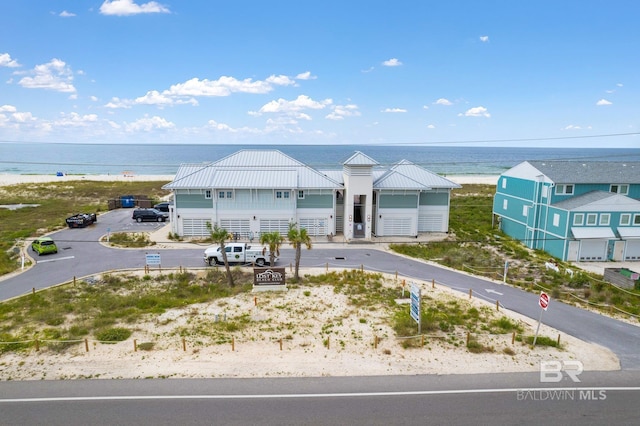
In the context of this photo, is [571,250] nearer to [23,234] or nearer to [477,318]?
[477,318]

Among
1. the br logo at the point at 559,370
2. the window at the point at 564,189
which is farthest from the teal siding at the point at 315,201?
the br logo at the point at 559,370

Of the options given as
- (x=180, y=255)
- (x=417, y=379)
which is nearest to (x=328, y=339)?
(x=417, y=379)

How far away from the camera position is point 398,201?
40.3m

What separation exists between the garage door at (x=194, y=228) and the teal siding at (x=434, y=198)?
22934mm

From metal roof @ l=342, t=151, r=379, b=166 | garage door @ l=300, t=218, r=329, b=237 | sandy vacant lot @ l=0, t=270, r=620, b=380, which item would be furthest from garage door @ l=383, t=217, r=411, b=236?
sandy vacant lot @ l=0, t=270, r=620, b=380

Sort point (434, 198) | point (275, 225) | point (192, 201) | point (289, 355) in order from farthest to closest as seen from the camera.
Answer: point (434, 198) < point (275, 225) < point (192, 201) < point (289, 355)

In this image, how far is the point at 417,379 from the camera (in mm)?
14977

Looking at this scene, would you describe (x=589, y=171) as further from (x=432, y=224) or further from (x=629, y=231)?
(x=432, y=224)

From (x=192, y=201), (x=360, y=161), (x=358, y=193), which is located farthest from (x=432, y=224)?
(x=192, y=201)

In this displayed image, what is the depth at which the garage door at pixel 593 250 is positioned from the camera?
33675mm

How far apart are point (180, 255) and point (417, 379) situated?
2448cm

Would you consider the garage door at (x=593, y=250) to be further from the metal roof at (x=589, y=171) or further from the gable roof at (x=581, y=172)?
the metal roof at (x=589, y=171)

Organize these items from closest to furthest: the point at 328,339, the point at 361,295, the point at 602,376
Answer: the point at 602,376
the point at 328,339
the point at 361,295

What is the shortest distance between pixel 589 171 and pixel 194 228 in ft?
129
